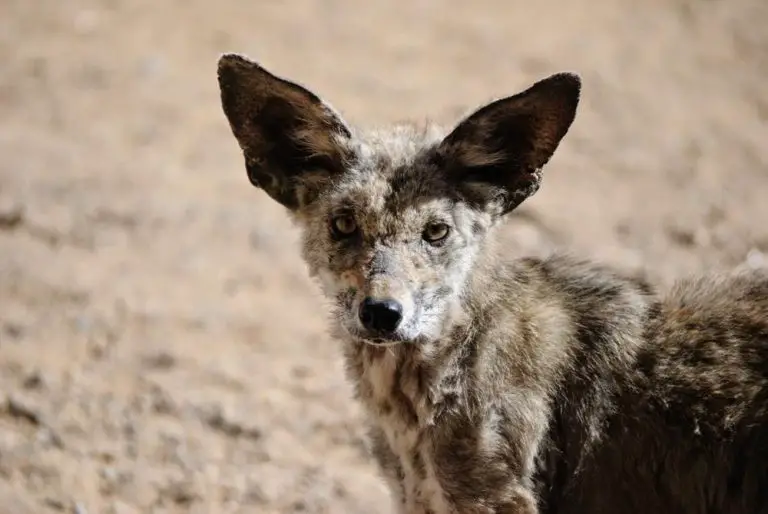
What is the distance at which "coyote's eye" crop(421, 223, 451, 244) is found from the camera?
13.3 feet

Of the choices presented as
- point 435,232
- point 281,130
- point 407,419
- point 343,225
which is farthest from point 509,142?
point 407,419

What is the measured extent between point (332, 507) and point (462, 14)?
17.3ft

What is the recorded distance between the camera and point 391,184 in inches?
162

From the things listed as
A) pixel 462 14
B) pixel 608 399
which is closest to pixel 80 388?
pixel 608 399

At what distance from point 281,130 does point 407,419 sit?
1.21m

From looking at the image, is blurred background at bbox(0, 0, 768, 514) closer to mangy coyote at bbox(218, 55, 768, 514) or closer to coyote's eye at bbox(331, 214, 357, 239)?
mangy coyote at bbox(218, 55, 768, 514)

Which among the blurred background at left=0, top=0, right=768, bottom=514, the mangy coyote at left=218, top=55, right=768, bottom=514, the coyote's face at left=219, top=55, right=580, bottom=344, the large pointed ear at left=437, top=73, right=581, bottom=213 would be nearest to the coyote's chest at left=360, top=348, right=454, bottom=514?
the mangy coyote at left=218, top=55, right=768, bottom=514

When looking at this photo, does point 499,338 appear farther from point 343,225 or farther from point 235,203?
point 235,203

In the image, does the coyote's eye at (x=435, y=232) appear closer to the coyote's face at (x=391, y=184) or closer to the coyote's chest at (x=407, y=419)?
the coyote's face at (x=391, y=184)

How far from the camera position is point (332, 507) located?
5.11 meters

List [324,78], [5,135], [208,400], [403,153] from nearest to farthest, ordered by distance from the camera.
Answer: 1. [403,153]
2. [208,400]
3. [5,135]
4. [324,78]

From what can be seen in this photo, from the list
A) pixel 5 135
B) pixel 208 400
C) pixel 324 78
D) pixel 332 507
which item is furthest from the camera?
pixel 324 78

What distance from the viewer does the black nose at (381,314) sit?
3783 mm

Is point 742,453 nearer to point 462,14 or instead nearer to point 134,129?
point 134,129
